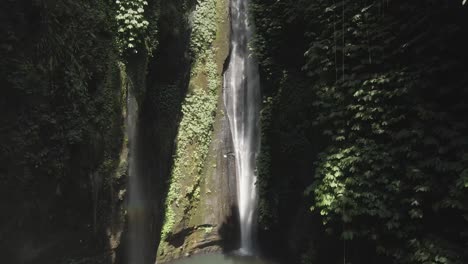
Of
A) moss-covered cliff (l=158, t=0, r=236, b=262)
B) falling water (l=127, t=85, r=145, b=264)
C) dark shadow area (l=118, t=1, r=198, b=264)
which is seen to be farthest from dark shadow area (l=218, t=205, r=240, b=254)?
falling water (l=127, t=85, r=145, b=264)

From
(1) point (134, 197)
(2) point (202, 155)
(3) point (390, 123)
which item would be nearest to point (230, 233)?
(2) point (202, 155)

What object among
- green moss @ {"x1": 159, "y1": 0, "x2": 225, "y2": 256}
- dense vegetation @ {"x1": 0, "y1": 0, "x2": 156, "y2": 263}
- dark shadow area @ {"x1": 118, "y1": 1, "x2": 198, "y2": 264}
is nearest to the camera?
dense vegetation @ {"x1": 0, "y1": 0, "x2": 156, "y2": 263}

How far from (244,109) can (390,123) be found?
6.23 m

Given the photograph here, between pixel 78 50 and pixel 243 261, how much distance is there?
7.16 m

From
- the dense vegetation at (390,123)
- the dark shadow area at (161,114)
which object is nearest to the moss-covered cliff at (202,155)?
the dark shadow area at (161,114)

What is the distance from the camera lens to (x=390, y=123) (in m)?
6.18

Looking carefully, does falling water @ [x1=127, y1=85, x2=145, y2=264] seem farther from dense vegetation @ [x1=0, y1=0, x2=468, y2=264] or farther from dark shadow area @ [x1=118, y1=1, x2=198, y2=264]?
dense vegetation @ [x1=0, y1=0, x2=468, y2=264]

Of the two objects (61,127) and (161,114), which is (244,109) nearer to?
(161,114)

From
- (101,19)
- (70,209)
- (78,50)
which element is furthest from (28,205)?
(101,19)

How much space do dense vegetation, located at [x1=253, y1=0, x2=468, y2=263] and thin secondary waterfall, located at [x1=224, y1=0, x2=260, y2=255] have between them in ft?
10.2

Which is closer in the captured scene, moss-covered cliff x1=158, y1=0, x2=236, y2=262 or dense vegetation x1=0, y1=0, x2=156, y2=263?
dense vegetation x1=0, y1=0, x2=156, y2=263

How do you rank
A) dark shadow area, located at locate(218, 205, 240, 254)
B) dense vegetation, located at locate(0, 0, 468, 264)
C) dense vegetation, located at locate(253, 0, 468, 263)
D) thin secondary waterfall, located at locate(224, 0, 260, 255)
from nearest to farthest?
→ dense vegetation, located at locate(0, 0, 468, 264) < dense vegetation, located at locate(253, 0, 468, 263) < dark shadow area, located at locate(218, 205, 240, 254) < thin secondary waterfall, located at locate(224, 0, 260, 255)

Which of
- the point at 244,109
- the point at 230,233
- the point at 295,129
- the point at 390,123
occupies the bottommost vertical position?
the point at 230,233

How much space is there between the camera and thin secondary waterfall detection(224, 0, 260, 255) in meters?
11.1
